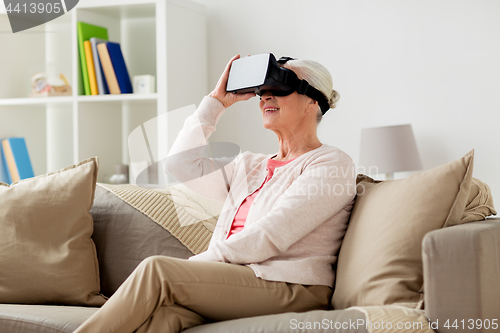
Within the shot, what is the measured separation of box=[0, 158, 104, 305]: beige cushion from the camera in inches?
67.3

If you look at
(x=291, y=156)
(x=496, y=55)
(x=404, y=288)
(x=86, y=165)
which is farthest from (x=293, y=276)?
(x=496, y=55)

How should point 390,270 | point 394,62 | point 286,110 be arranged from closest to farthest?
point 390,270 < point 286,110 < point 394,62

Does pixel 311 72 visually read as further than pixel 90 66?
No

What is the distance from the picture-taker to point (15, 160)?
9.83 ft

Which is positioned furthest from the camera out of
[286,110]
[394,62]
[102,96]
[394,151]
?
[102,96]

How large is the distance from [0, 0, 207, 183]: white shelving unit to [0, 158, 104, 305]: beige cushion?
0.91 m

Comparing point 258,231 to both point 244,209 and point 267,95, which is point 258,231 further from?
point 267,95

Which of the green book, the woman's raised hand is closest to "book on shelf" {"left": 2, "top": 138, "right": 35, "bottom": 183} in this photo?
the green book

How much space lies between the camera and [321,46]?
290cm

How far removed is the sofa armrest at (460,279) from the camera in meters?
1.05

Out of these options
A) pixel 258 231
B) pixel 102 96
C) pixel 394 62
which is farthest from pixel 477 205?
pixel 102 96

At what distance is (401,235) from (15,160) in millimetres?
2421

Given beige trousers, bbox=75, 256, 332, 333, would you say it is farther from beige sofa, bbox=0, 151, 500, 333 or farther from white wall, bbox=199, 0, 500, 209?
white wall, bbox=199, 0, 500, 209

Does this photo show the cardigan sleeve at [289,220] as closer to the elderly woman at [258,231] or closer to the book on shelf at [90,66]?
the elderly woman at [258,231]
